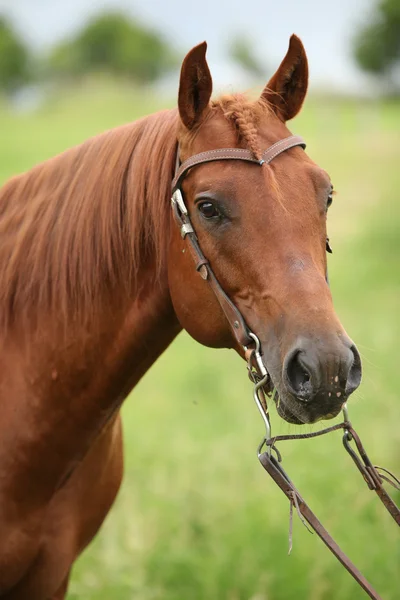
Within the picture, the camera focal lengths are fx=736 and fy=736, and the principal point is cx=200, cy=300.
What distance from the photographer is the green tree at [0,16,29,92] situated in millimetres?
66125

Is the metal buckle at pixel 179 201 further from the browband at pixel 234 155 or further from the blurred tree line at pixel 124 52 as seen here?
the blurred tree line at pixel 124 52

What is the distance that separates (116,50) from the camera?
3167 inches

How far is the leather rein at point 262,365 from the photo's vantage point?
2244 millimetres

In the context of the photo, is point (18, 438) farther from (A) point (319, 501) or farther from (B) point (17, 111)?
(B) point (17, 111)

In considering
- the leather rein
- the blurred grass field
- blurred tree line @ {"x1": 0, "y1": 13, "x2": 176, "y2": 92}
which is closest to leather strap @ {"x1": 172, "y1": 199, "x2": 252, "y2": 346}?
the leather rein

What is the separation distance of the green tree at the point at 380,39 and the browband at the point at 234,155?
6712 centimetres

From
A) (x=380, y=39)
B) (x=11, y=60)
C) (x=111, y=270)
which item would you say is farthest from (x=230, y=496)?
(x=380, y=39)

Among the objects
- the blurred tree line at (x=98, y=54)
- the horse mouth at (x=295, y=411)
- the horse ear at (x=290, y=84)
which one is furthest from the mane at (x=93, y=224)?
the blurred tree line at (x=98, y=54)

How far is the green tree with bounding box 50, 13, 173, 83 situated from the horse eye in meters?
72.7

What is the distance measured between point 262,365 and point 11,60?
70.7m

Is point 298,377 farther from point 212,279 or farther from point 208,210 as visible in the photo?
point 208,210

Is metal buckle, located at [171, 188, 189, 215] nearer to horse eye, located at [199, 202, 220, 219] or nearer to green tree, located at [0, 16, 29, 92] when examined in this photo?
horse eye, located at [199, 202, 220, 219]

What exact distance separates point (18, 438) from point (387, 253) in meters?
13.1

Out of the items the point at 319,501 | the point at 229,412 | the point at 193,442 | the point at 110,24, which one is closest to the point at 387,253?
the point at 229,412
